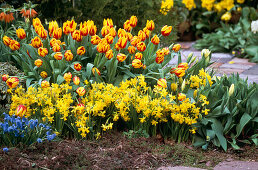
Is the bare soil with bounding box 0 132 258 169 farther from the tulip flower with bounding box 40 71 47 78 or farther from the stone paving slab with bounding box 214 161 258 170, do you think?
the tulip flower with bounding box 40 71 47 78

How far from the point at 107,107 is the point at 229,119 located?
39.2 inches

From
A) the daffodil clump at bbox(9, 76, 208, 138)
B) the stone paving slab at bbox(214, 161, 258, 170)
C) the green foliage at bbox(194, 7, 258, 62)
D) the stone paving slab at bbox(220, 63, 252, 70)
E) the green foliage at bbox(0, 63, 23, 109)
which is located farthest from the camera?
the green foliage at bbox(194, 7, 258, 62)

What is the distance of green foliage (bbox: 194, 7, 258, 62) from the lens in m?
6.68

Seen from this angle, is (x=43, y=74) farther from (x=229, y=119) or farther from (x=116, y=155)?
(x=229, y=119)

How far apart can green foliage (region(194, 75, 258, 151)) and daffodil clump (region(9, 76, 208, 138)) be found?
0.11 m

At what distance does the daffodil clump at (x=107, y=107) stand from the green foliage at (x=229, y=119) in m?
0.11

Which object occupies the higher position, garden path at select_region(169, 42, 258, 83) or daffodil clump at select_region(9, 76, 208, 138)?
daffodil clump at select_region(9, 76, 208, 138)

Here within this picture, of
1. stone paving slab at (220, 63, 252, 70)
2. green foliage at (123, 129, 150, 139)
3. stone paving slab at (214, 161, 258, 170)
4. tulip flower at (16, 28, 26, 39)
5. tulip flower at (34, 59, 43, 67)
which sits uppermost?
tulip flower at (16, 28, 26, 39)

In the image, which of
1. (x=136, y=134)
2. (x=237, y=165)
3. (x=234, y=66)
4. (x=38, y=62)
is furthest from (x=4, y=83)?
(x=234, y=66)

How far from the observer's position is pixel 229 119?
306 cm

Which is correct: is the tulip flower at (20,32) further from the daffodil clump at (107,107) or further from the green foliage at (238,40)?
the green foliage at (238,40)

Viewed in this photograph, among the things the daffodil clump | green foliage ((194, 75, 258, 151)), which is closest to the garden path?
green foliage ((194, 75, 258, 151))

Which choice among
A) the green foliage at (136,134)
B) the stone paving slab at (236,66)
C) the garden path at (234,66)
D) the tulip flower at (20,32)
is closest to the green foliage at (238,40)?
the garden path at (234,66)

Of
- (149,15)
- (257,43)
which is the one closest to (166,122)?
(149,15)
